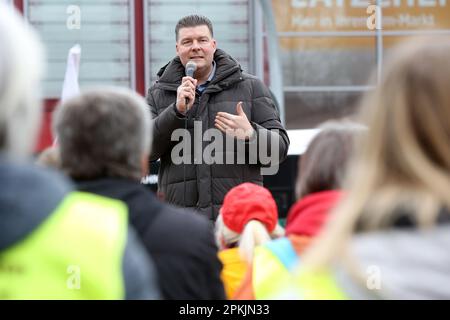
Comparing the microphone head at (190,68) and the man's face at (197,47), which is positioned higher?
the man's face at (197,47)

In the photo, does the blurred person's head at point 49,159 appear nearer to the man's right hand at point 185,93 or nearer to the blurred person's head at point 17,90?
the blurred person's head at point 17,90

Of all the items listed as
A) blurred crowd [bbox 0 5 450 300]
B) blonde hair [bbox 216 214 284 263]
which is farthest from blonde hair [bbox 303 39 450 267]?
blonde hair [bbox 216 214 284 263]

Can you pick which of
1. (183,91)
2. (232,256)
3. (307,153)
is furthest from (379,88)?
(183,91)

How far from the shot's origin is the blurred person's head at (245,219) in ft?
14.5

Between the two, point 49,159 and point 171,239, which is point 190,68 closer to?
point 49,159

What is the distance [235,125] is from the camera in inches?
213

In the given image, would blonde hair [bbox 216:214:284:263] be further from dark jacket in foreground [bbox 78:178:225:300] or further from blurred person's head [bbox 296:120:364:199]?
blurred person's head [bbox 296:120:364:199]

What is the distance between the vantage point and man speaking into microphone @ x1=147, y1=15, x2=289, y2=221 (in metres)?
5.53

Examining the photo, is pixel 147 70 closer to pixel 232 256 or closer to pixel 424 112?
pixel 232 256

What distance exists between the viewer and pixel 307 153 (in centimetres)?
282

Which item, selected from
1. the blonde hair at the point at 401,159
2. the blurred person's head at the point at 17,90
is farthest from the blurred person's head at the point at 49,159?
the blonde hair at the point at 401,159

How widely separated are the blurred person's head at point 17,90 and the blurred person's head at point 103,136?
0.74 meters

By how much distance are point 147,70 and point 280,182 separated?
5.41 m

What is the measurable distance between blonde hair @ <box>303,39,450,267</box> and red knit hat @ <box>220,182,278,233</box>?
7.88 feet
